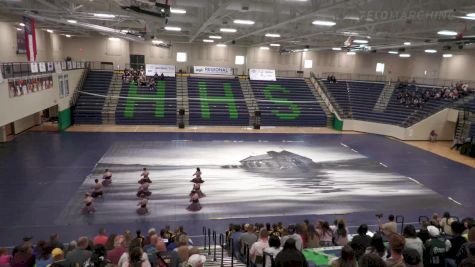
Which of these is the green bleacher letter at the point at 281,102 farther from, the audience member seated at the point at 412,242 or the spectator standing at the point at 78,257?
the spectator standing at the point at 78,257

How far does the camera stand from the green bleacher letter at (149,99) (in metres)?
28.9

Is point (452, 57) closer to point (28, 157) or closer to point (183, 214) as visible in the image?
point (183, 214)

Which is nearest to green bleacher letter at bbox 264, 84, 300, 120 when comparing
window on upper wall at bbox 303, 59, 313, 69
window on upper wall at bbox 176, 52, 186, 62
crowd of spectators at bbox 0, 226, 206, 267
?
window on upper wall at bbox 303, 59, 313, 69

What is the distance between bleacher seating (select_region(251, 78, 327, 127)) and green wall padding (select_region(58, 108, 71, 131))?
15765mm

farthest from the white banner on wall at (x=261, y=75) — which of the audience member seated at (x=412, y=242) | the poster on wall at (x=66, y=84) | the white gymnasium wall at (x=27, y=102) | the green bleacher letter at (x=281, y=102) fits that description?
the audience member seated at (x=412, y=242)

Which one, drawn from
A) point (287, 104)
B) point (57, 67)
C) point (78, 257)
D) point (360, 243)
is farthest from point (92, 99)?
point (360, 243)

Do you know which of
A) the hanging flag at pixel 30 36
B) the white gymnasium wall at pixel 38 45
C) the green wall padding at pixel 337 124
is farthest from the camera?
the green wall padding at pixel 337 124

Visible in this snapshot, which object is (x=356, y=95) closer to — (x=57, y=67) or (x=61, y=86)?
(x=61, y=86)

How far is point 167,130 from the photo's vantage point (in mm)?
26156

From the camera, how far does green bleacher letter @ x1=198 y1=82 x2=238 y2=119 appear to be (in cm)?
2991

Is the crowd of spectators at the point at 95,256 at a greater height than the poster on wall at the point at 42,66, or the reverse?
the poster on wall at the point at 42,66

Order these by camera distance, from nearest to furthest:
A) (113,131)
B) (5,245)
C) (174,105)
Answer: (5,245) < (113,131) < (174,105)

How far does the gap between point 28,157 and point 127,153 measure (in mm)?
4849

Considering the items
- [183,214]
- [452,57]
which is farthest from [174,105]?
[452,57]
